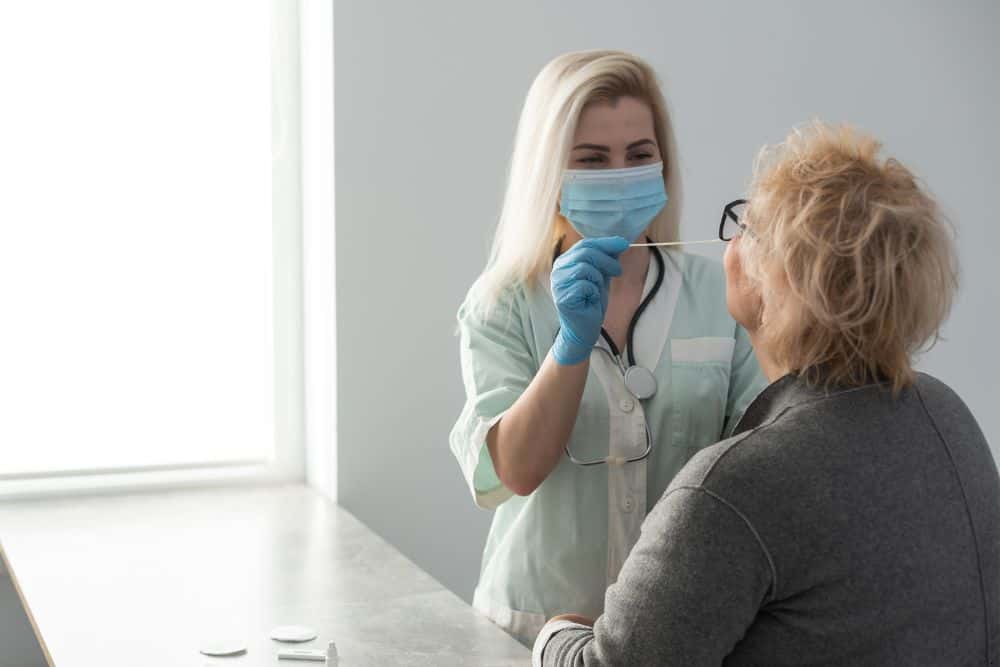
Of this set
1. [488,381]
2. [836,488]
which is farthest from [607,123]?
[836,488]

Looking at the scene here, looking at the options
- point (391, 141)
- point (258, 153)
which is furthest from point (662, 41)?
point (258, 153)

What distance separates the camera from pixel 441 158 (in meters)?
2.59

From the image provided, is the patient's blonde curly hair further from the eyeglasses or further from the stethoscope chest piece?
the stethoscope chest piece

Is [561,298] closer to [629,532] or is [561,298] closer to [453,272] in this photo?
[629,532]

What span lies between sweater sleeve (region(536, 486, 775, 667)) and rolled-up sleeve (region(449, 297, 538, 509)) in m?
0.57

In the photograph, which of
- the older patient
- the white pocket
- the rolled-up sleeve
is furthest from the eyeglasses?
the rolled-up sleeve

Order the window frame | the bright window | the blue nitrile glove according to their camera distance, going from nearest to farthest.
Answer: the blue nitrile glove
the bright window
the window frame

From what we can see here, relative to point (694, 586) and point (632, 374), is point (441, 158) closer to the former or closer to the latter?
point (632, 374)

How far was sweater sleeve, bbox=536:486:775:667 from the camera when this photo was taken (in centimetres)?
104

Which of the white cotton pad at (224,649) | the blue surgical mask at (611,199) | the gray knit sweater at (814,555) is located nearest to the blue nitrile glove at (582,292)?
the blue surgical mask at (611,199)

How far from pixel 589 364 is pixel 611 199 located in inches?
10.3

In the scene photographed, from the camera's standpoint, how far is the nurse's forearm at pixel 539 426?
5.03ft

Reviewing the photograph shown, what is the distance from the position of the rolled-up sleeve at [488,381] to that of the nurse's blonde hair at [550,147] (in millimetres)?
36

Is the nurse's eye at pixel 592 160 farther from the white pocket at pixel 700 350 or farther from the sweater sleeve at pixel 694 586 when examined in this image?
the sweater sleeve at pixel 694 586
